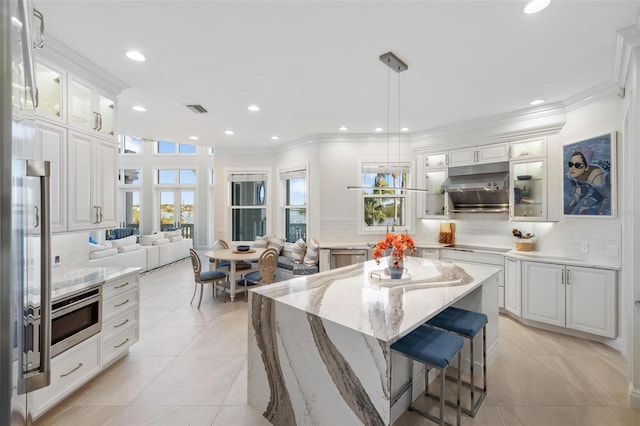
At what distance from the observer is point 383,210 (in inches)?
211

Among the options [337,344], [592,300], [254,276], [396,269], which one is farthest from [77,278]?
[592,300]

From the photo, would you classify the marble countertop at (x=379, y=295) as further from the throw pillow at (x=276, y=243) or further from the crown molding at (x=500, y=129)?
the throw pillow at (x=276, y=243)

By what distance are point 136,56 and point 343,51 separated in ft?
6.11

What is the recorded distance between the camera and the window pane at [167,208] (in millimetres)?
10227

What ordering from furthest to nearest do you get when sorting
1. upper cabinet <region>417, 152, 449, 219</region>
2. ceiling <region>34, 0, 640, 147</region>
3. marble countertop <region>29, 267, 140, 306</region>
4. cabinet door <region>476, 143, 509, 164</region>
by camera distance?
upper cabinet <region>417, 152, 449, 219</region>, cabinet door <region>476, 143, 509, 164</region>, marble countertop <region>29, 267, 140, 306</region>, ceiling <region>34, 0, 640, 147</region>

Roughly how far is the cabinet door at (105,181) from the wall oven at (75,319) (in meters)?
0.81

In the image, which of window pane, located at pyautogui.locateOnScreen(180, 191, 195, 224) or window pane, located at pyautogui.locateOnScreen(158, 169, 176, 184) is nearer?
window pane, located at pyautogui.locateOnScreen(180, 191, 195, 224)

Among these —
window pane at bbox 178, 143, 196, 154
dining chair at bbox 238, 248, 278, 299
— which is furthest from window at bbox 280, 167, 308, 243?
window pane at bbox 178, 143, 196, 154

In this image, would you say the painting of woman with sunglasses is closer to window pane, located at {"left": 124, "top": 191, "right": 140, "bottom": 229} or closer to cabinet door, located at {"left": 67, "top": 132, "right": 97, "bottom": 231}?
cabinet door, located at {"left": 67, "top": 132, "right": 97, "bottom": 231}

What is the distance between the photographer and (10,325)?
522 millimetres

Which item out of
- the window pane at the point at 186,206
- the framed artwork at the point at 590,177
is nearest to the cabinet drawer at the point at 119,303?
the framed artwork at the point at 590,177

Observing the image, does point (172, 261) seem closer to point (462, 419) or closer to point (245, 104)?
point (245, 104)

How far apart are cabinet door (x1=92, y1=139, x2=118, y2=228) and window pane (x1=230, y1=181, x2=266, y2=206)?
11.1 ft

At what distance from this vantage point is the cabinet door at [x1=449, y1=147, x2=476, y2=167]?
455cm
